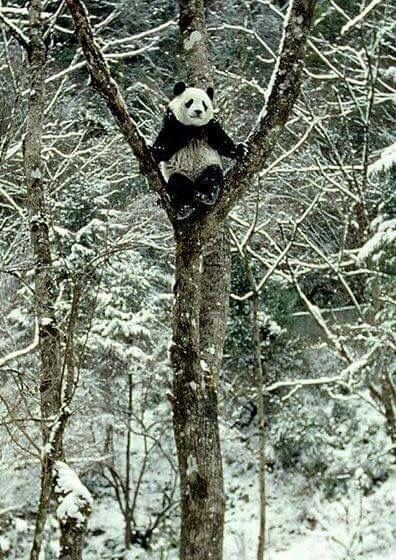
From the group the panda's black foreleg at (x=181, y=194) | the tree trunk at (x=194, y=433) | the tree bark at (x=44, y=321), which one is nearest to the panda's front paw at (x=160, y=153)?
the panda's black foreleg at (x=181, y=194)

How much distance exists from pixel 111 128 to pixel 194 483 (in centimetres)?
866

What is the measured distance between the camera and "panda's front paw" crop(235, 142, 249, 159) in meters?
3.04

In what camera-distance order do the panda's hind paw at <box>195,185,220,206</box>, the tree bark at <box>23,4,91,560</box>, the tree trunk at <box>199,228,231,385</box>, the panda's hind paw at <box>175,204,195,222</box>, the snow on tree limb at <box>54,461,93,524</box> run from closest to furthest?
1. the panda's hind paw at <box>175,204,195,222</box>
2. the panda's hind paw at <box>195,185,220,206</box>
3. the tree trunk at <box>199,228,231,385</box>
4. the tree bark at <box>23,4,91,560</box>
5. the snow on tree limb at <box>54,461,93,524</box>

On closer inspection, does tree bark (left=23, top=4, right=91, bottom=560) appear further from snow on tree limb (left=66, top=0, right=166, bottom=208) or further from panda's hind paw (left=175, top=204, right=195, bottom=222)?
snow on tree limb (left=66, top=0, right=166, bottom=208)

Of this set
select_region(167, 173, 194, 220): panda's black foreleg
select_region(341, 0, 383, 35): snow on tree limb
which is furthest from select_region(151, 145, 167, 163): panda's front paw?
select_region(341, 0, 383, 35): snow on tree limb

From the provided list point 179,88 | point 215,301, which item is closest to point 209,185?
point 215,301

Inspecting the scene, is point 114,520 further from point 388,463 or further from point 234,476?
point 388,463

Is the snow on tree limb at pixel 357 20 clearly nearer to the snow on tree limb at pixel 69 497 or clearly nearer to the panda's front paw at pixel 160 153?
the panda's front paw at pixel 160 153

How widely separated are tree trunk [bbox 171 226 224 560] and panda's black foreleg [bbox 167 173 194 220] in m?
0.19

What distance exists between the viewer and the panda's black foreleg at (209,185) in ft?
10.1

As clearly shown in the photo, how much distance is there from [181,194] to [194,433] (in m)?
1.09

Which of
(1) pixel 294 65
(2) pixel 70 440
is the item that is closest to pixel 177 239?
(1) pixel 294 65

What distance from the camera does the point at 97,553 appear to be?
10.1 metres

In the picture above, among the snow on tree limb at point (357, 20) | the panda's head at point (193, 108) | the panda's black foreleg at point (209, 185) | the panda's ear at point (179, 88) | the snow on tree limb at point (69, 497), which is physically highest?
the snow on tree limb at point (357, 20)
